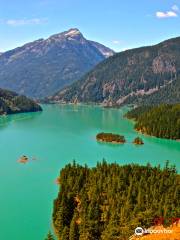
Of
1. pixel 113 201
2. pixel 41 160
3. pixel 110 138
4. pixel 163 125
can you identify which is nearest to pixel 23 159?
pixel 41 160

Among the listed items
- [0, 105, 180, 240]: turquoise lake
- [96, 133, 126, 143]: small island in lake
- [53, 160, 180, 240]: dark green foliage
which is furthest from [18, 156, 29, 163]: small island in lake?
[96, 133, 126, 143]: small island in lake

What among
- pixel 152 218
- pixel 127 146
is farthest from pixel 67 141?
pixel 152 218

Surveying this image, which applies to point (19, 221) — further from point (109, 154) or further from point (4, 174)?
point (109, 154)

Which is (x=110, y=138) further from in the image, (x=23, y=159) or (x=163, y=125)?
(x=23, y=159)

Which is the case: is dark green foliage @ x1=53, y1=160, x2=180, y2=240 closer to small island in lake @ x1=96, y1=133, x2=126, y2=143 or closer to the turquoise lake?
the turquoise lake

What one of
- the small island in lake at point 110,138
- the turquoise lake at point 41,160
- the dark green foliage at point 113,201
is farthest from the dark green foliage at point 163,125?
the dark green foliage at point 113,201

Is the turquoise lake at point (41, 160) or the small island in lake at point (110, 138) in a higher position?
the small island in lake at point (110, 138)

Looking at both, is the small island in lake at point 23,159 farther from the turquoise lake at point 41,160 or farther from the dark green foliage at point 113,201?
the dark green foliage at point 113,201
